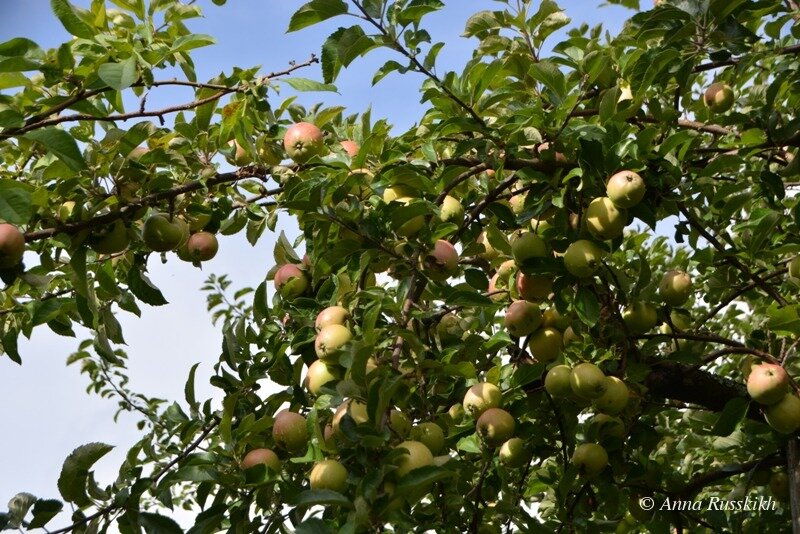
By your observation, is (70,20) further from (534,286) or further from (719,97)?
(719,97)

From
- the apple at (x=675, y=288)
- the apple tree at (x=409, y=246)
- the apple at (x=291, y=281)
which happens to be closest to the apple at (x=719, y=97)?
the apple tree at (x=409, y=246)

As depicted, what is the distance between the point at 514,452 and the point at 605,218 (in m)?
0.89

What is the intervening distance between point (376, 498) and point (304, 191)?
31.8 inches

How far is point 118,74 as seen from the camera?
1.96 m

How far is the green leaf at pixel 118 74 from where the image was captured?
1.92 m

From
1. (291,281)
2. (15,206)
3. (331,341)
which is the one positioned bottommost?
(331,341)

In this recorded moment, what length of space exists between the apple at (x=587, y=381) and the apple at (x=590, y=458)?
Result: 30cm

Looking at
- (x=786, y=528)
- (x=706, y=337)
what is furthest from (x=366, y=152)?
(x=786, y=528)

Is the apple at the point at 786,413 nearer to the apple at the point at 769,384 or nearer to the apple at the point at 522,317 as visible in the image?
the apple at the point at 769,384

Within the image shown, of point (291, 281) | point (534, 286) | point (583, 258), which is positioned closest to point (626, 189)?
point (583, 258)

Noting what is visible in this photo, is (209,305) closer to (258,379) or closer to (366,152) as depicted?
(258,379)

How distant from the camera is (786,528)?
326 cm

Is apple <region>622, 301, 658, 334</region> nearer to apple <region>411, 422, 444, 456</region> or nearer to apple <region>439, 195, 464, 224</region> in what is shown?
apple <region>439, 195, 464, 224</region>

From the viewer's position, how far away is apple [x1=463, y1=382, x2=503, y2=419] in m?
2.31
